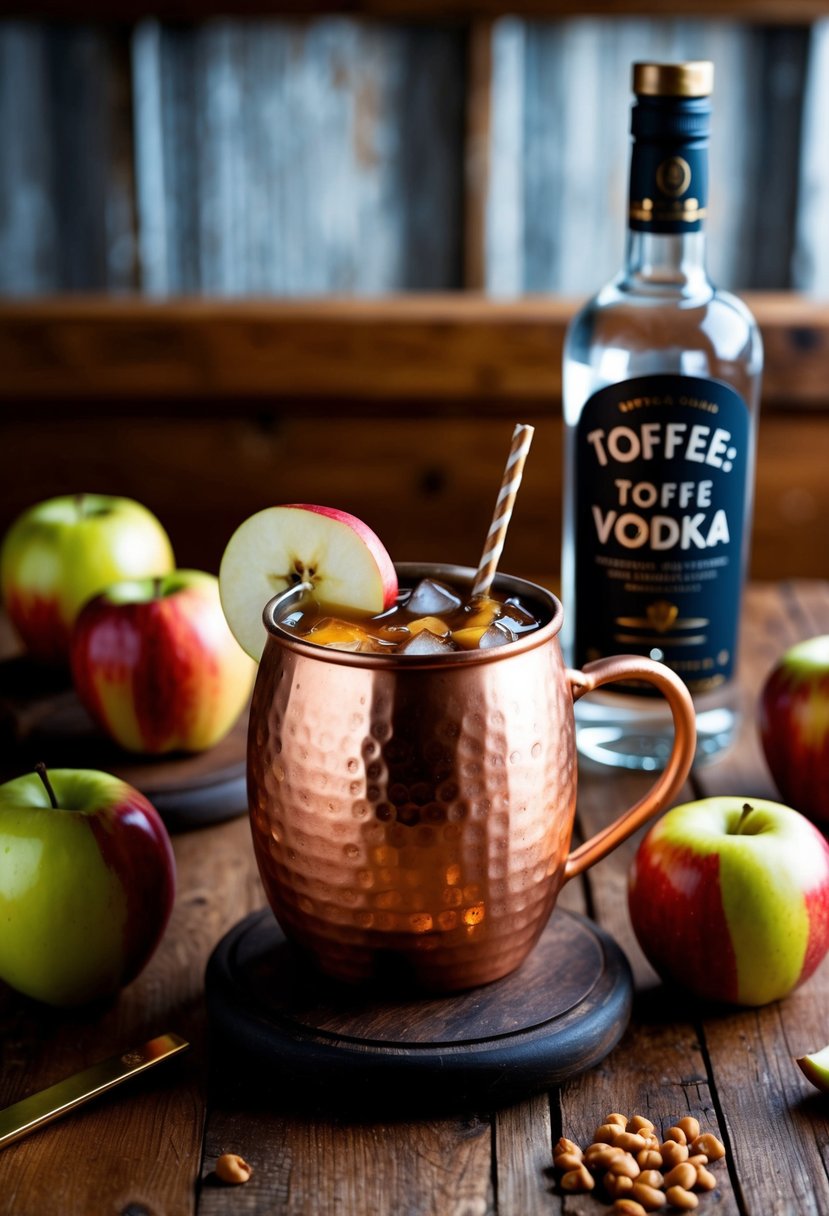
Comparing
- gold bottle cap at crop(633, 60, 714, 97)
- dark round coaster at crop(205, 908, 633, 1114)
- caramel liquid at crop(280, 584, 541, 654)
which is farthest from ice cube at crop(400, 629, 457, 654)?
gold bottle cap at crop(633, 60, 714, 97)

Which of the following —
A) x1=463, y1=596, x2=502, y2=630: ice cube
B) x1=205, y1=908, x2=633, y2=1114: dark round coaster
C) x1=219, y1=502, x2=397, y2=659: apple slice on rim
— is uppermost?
x1=219, y1=502, x2=397, y2=659: apple slice on rim

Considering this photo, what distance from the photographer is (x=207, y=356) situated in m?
1.97

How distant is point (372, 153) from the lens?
6.93ft

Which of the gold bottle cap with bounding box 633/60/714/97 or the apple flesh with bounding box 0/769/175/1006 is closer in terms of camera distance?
the apple flesh with bounding box 0/769/175/1006

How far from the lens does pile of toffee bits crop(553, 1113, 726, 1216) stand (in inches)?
25.1

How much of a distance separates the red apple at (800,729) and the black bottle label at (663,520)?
0.06 meters

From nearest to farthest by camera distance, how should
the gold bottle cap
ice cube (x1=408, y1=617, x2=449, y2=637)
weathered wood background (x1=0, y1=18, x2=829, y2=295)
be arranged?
ice cube (x1=408, y1=617, x2=449, y2=637)
the gold bottle cap
weathered wood background (x1=0, y1=18, x2=829, y2=295)

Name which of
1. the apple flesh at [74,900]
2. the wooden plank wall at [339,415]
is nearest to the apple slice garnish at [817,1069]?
the apple flesh at [74,900]

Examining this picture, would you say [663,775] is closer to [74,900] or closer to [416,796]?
[416,796]

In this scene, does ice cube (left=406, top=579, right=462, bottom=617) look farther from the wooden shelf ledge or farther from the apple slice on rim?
the wooden shelf ledge

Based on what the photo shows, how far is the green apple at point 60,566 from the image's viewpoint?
1.26 m

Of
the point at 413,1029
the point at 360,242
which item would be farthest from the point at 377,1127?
the point at 360,242

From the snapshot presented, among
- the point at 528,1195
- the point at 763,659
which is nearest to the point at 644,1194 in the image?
the point at 528,1195

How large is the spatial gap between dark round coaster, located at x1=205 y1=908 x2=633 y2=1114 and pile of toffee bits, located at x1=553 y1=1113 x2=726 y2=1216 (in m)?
0.05
